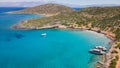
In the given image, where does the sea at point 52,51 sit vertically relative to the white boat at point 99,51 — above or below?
below

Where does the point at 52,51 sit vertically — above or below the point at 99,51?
below

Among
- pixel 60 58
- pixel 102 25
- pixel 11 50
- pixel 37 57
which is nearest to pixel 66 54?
pixel 60 58

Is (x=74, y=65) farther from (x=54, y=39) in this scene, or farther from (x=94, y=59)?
(x=54, y=39)

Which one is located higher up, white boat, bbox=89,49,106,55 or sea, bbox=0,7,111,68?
white boat, bbox=89,49,106,55

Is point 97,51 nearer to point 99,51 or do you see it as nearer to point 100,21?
point 99,51

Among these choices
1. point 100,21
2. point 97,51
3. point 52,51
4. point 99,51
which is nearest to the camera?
point 99,51

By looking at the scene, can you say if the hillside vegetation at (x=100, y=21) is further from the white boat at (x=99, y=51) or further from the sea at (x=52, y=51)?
the white boat at (x=99, y=51)

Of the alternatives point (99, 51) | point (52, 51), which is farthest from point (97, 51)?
point (52, 51)

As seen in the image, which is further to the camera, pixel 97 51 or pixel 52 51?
pixel 52 51

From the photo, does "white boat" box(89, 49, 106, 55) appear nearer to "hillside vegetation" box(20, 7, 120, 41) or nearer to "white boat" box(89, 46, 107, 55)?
"white boat" box(89, 46, 107, 55)

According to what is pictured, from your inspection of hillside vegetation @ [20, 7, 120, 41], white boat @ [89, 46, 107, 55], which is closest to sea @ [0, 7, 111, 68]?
white boat @ [89, 46, 107, 55]

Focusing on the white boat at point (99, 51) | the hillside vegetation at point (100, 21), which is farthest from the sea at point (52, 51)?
the hillside vegetation at point (100, 21)
